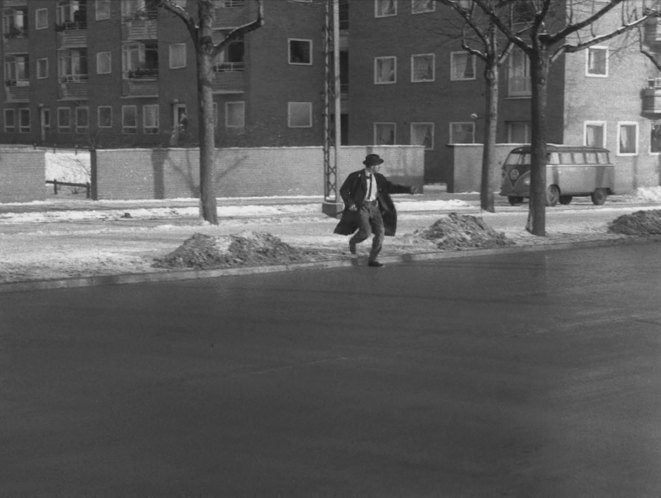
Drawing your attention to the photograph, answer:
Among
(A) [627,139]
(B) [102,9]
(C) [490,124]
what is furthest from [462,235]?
(B) [102,9]

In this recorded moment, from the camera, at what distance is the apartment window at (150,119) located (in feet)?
193

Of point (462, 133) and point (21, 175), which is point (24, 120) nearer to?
point (462, 133)

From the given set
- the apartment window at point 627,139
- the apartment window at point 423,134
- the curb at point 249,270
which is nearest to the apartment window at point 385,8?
the apartment window at point 423,134

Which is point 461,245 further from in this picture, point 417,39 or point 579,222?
point 417,39

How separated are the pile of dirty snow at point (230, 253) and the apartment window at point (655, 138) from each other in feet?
107

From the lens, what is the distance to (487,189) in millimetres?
29828

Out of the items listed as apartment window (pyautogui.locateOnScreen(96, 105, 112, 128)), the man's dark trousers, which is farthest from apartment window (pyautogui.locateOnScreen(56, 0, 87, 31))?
the man's dark trousers

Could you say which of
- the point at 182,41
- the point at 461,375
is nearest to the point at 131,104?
the point at 182,41

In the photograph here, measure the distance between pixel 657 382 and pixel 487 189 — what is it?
21.0m

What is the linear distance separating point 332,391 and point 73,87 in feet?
194

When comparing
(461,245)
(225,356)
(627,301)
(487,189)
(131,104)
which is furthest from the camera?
(131,104)

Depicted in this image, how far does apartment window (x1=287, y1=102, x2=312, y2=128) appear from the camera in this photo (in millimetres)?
54281

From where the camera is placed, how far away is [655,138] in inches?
1884

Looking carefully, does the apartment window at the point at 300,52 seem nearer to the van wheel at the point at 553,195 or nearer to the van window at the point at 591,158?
the van window at the point at 591,158
